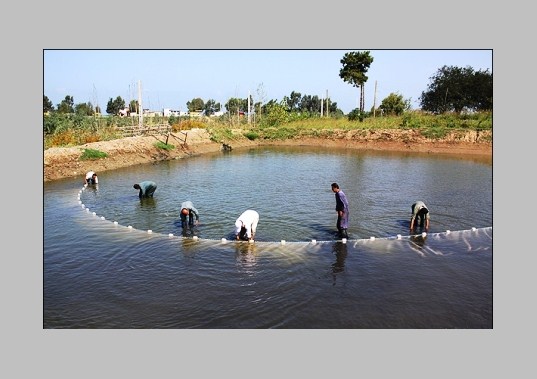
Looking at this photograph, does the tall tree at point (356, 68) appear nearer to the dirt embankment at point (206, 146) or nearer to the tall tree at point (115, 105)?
the dirt embankment at point (206, 146)

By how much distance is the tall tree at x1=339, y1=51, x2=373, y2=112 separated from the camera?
4691cm

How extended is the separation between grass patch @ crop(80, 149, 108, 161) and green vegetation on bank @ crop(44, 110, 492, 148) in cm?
185

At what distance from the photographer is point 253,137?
153 feet

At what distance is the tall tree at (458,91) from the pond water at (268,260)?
1024 inches

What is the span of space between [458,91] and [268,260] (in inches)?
1600

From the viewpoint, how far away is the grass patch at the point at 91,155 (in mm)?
25366

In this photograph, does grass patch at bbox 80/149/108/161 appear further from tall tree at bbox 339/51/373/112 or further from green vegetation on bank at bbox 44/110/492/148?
tall tree at bbox 339/51/373/112

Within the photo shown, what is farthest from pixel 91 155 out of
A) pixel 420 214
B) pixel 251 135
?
pixel 251 135

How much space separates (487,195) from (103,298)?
16.1m

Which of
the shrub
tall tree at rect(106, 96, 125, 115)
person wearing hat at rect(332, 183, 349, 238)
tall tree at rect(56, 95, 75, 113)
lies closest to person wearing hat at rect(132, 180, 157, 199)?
person wearing hat at rect(332, 183, 349, 238)

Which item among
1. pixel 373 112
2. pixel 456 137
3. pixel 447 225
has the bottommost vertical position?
pixel 447 225

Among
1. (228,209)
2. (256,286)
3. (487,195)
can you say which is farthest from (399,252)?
(487,195)

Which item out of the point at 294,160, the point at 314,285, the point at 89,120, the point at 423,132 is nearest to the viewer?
the point at 314,285

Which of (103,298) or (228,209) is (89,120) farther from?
(103,298)
